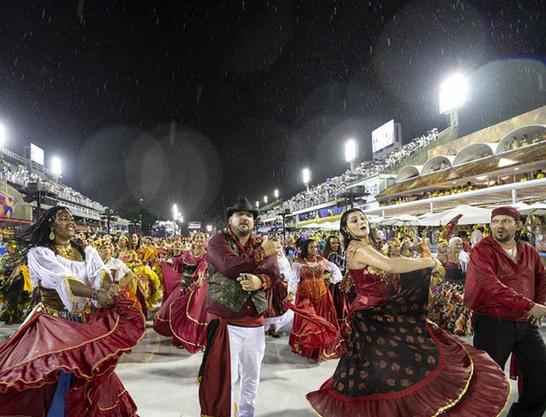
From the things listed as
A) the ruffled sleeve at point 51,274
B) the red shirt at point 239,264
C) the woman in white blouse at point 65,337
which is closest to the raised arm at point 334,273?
the red shirt at point 239,264

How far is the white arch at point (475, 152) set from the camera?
2762 cm

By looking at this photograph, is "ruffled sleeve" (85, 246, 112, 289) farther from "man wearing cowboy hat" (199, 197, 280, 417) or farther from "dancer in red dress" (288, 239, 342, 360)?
"dancer in red dress" (288, 239, 342, 360)

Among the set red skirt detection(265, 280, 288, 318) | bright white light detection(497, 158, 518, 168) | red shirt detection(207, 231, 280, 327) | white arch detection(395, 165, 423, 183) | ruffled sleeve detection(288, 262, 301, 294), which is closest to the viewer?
red shirt detection(207, 231, 280, 327)

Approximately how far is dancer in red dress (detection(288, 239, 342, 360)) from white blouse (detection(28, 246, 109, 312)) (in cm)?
365

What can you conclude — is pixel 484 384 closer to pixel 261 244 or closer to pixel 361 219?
pixel 361 219

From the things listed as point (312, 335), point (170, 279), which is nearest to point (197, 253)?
point (170, 279)

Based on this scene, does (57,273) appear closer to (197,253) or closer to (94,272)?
(94,272)

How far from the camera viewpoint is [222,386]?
3777mm

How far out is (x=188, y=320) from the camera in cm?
717

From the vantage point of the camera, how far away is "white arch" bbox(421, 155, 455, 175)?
3182 cm

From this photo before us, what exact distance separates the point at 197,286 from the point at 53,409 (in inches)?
170

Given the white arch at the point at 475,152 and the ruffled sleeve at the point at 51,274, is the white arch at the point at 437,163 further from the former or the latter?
the ruffled sleeve at the point at 51,274

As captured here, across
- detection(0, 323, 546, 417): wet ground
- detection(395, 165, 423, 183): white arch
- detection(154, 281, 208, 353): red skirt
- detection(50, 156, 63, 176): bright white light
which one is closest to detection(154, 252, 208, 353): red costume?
detection(154, 281, 208, 353): red skirt

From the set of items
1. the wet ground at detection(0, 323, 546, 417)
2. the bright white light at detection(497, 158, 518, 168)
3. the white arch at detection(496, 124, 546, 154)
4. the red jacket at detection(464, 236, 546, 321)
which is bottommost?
the wet ground at detection(0, 323, 546, 417)
